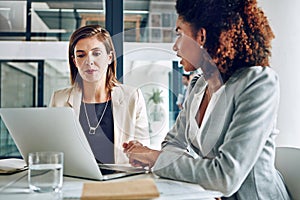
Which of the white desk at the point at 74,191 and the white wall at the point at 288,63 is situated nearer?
the white desk at the point at 74,191

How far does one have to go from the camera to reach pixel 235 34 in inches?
49.7

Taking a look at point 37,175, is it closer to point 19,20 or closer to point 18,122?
point 18,122

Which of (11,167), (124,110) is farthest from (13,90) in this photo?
(11,167)

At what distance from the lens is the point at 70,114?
0.98 metres

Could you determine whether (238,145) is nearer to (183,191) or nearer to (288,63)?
(183,191)

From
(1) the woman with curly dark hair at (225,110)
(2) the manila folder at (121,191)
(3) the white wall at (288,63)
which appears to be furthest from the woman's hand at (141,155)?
(3) the white wall at (288,63)

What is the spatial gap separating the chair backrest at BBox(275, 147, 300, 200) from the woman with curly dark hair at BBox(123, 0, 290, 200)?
0.04 meters

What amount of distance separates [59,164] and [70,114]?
139 mm

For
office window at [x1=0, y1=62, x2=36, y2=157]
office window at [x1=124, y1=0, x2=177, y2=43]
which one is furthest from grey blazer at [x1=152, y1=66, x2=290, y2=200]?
office window at [x1=0, y1=62, x2=36, y2=157]

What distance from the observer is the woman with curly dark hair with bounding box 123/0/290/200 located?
3.38ft

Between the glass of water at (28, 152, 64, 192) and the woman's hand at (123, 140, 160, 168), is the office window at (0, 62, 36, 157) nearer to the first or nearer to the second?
the woman's hand at (123, 140, 160, 168)

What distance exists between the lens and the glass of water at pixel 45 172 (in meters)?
0.91

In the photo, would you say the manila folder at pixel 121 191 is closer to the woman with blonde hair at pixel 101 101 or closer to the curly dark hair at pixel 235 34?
the curly dark hair at pixel 235 34

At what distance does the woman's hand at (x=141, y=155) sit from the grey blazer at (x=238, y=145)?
0.07 meters
